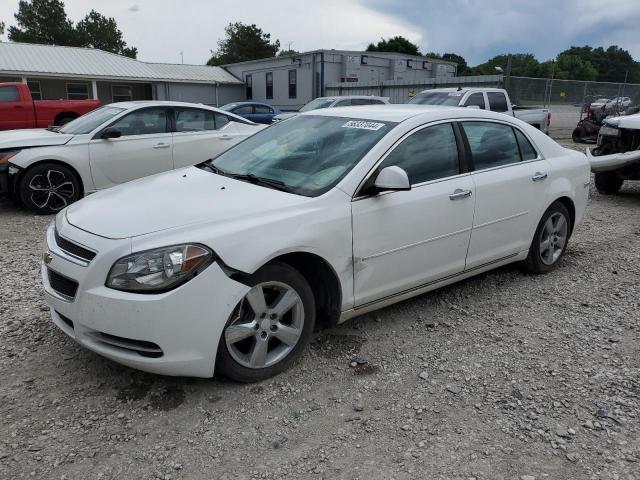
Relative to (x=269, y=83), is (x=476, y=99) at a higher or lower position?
lower

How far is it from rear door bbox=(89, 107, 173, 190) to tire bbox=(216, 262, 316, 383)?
17.0ft

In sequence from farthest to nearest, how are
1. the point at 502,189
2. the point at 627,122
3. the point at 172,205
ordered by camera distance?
the point at 627,122 → the point at 502,189 → the point at 172,205

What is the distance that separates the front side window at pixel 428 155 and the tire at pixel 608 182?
6380 mm

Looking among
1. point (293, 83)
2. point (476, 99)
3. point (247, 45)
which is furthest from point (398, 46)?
point (476, 99)

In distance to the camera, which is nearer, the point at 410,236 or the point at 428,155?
the point at 410,236

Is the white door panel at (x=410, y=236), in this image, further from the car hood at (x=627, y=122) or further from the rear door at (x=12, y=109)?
the rear door at (x=12, y=109)

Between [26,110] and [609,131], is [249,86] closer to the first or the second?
[26,110]

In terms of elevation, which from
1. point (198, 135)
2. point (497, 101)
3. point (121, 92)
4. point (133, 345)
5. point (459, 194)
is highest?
point (121, 92)

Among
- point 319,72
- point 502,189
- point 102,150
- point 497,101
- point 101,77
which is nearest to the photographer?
point 502,189

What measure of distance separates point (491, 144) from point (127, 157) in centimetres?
521

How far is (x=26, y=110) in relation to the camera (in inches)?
516

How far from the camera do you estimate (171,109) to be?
316 inches

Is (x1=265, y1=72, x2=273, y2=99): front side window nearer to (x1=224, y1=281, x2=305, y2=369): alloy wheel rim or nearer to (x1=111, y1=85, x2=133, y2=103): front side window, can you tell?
(x1=111, y1=85, x2=133, y2=103): front side window

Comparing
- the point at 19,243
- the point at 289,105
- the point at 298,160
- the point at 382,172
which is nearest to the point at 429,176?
the point at 382,172
